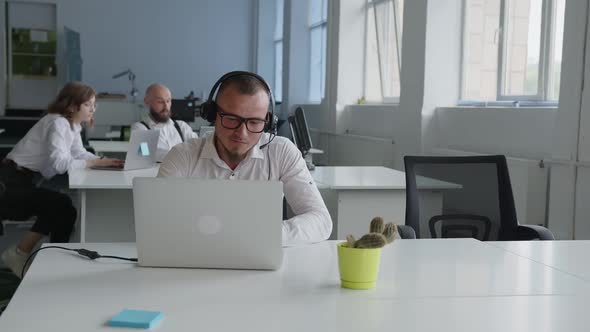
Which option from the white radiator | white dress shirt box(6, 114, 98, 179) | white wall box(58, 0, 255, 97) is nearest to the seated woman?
white dress shirt box(6, 114, 98, 179)

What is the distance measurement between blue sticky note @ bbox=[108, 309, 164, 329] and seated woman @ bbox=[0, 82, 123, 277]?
2.72 meters

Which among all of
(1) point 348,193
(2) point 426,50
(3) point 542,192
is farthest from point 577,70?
(2) point 426,50

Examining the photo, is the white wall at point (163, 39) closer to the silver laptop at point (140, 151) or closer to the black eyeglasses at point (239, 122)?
the silver laptop at point (140, 151)

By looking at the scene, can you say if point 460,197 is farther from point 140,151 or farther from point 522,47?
point 522,47

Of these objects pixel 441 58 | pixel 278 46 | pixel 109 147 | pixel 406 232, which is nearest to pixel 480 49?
pixel 441 58

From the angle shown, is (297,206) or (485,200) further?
(485,200)

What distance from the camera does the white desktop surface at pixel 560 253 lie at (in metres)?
1.77

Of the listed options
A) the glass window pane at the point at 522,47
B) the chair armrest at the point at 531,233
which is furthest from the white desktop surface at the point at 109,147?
the chair armrest at the point at 531,233

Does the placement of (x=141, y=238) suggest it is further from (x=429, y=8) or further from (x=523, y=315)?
(x=429, y=8)

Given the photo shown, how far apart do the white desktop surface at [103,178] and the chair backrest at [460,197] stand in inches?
57.1

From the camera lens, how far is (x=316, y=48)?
9.53 meters

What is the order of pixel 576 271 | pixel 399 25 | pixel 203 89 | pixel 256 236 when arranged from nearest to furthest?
pixel 256 236 → pixel 576 271 → pixel 399 25 → pixel 203 89

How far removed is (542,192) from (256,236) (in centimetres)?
309

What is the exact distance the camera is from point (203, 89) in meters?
11.5
